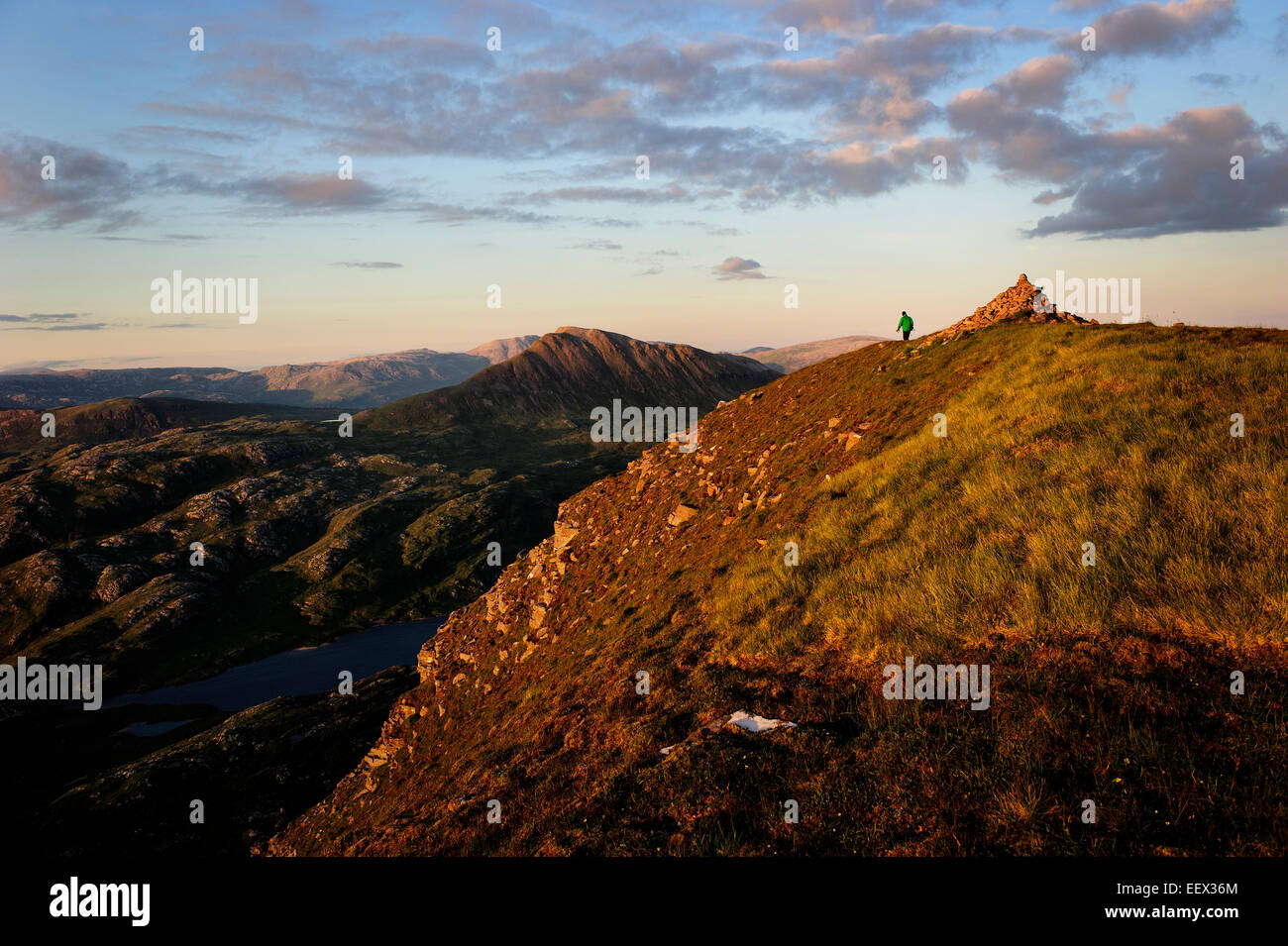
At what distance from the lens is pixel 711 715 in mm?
11070

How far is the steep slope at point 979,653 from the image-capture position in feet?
22.1

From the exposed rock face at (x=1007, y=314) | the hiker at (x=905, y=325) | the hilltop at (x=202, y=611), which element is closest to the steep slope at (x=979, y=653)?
the exposed rock face at (x=1007, y=314)

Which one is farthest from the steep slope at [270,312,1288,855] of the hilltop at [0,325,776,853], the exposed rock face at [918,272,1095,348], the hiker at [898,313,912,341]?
the hilltop at [0,325,776,853]

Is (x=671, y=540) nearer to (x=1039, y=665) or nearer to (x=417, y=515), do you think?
(x=1039, y=665)

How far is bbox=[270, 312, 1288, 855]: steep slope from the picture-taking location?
6.74m

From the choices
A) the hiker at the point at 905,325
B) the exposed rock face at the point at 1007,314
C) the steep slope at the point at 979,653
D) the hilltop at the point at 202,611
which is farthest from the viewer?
the hilltop at the point at 202,611

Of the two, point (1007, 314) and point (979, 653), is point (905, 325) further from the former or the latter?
point (979, 653)

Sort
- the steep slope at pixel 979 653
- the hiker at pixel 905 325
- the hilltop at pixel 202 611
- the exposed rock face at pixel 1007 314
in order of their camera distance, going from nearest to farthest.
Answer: the steep slope at pixel 979 653 → the exposed rock face at pixel 1007 314 → the hiker at pixel 905 325 → the hilltop at pixel 202 611

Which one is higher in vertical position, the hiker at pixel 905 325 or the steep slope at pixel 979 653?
the hiker at pixel 905 325

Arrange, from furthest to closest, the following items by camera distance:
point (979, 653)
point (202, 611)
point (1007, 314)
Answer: point (202, 611) → point (1007, 314) → point (979, 653)

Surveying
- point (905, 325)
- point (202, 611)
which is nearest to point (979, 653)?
point (905, 325)

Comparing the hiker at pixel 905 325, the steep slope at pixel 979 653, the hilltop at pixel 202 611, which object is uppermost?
the hiker at pixel 905 325

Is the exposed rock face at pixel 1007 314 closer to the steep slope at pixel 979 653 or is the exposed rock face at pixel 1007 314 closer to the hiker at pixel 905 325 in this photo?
the hiker at pixel 905 325

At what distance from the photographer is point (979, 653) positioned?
9.64 metres
